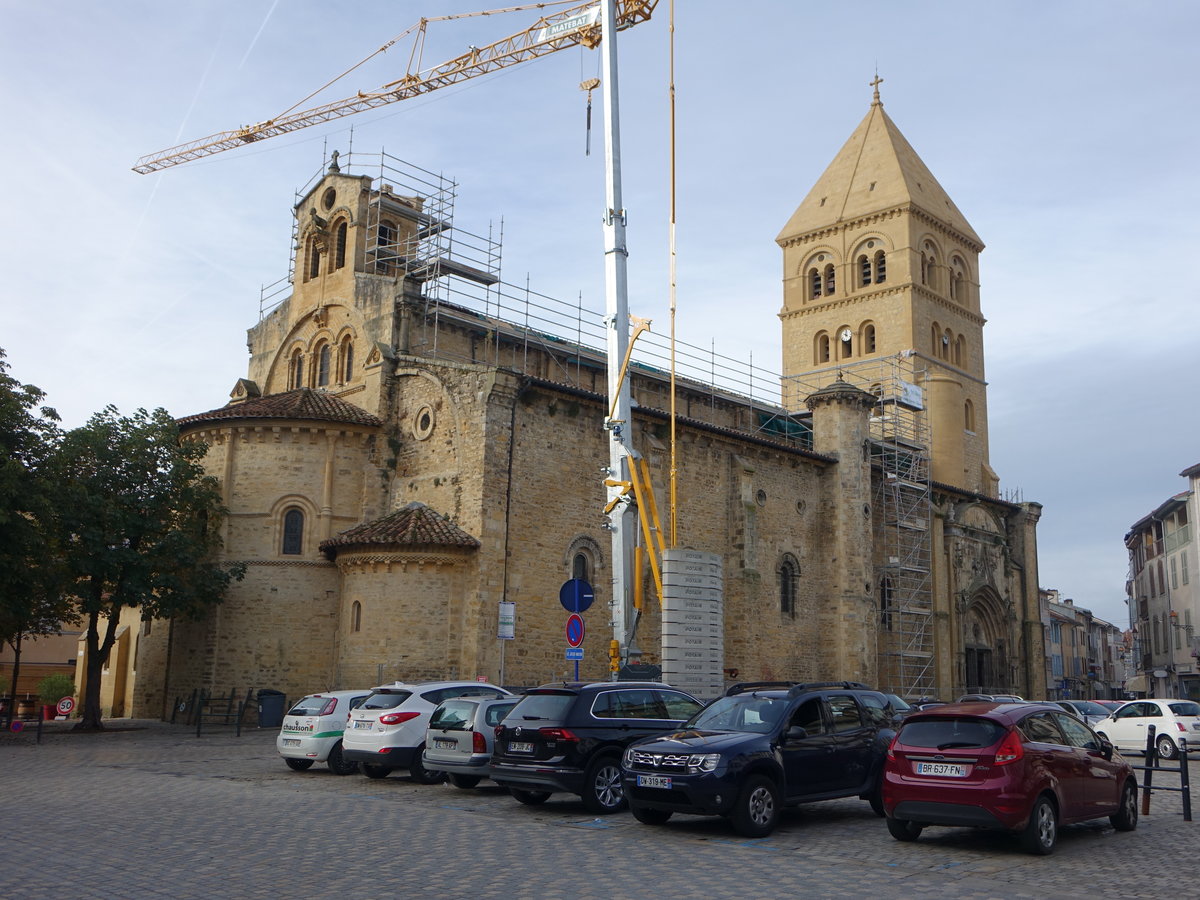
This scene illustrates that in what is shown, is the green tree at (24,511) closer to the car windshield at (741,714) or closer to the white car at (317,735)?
the white car at (317,735)

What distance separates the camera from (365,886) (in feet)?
29.1

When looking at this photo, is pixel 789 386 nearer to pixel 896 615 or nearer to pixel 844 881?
pixel 896 615

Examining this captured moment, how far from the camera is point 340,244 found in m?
34.2

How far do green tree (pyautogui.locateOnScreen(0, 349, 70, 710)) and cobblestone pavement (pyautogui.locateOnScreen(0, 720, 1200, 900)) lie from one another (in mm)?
8978

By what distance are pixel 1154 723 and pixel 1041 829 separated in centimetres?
1709

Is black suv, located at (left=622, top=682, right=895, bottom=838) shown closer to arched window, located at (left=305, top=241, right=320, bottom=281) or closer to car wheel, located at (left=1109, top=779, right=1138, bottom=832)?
car wheel, located at (left=1109, top=779, right=1138, bottom=832)

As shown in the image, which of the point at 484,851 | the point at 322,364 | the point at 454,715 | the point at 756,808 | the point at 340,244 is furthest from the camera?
the point at 340,244

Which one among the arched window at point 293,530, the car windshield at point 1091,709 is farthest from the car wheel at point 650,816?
the car windshield at point 1091,709

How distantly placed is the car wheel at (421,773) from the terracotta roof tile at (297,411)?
1439cm

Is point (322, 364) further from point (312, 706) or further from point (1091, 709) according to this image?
point (1091, 709)

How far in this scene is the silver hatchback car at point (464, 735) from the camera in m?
15.2

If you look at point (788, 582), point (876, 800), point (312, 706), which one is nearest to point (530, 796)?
point (876, 800)

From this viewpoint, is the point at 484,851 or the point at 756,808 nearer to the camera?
the point at 484,851

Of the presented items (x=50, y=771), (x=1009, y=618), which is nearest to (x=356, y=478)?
(x=50, y=771)
